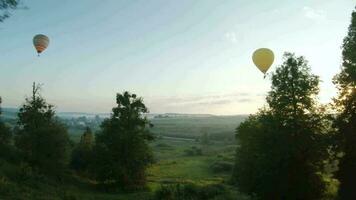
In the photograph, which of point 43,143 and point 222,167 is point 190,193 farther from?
point 222,167

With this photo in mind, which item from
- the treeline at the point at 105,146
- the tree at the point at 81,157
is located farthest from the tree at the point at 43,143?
the tree at the point at 81,157

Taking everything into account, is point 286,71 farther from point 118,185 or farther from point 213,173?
point 213,173

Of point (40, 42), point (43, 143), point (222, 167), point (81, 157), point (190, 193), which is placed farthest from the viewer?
point (222, 167)

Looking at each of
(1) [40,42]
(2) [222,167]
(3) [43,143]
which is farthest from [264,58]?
(2) [222,167]

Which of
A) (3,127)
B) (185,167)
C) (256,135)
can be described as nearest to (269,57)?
(256,135)

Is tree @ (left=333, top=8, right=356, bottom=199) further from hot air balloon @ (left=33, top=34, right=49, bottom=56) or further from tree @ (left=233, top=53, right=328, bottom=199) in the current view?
hot air balloon @ (left=33, top=34, right=49, bottom=56)

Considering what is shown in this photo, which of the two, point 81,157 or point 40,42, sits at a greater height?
point 40,42

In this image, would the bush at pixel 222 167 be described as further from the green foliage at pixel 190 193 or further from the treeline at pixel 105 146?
the green foliage at pixel 190 193
